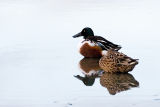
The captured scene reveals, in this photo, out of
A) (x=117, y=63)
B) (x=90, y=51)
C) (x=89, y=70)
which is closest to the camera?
(x=117, y=63)

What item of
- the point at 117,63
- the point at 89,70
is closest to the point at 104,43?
the point at 89,70

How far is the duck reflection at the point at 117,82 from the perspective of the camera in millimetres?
9086

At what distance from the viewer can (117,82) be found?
377 inches

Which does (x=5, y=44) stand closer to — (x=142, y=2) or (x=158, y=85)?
(x=158, y=85)

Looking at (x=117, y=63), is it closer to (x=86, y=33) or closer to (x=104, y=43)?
(x=104, y=43)

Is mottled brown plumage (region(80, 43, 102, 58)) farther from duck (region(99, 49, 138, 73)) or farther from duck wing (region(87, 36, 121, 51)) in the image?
duck (region(99, 49, 138, 73))

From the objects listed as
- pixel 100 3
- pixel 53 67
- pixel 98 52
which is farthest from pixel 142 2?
pixel 53 67

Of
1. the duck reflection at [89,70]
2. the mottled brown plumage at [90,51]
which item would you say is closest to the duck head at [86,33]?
the mottled brown plumage at [90,51]

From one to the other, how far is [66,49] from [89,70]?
1892mm

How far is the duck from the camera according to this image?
404 inches

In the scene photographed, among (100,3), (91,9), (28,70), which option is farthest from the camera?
(100,3)

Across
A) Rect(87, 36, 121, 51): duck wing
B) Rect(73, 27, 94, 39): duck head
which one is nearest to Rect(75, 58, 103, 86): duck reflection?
Rect(87, 36, 121, 51): duck wing

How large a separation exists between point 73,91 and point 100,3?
9.55 m

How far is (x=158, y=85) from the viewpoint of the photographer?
922 centimetres
